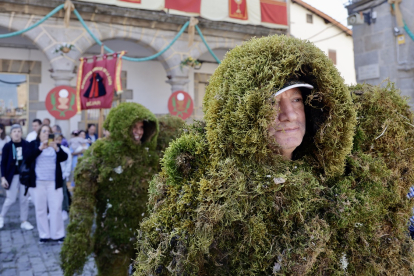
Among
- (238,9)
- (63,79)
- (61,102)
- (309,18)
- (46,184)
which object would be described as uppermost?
(309,18)

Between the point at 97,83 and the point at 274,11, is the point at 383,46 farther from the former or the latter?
the point at 97,83

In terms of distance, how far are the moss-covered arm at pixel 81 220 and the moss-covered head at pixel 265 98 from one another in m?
2.27

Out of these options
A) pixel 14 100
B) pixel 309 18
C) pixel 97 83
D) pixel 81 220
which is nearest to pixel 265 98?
pixel 81 220

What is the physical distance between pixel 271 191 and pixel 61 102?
268 inches

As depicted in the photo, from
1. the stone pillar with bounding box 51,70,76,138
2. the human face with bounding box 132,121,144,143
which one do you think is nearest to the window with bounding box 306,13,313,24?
the stone pillar with bounding box 51,70,76,138

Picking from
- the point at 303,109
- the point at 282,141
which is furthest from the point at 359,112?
the point at 282,141

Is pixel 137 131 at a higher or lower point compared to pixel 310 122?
higher

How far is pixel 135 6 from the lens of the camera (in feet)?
33.3

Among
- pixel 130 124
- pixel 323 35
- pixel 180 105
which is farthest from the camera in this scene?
pixel 323 35

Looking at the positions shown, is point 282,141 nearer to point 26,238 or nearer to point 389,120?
point 389,120

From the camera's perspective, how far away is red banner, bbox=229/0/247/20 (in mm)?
11688

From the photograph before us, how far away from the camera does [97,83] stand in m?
6.72

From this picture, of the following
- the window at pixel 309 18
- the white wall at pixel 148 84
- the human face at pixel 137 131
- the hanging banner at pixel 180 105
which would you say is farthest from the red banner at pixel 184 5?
the window at pixel 309 18

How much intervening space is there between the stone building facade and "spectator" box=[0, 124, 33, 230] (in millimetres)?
7292
